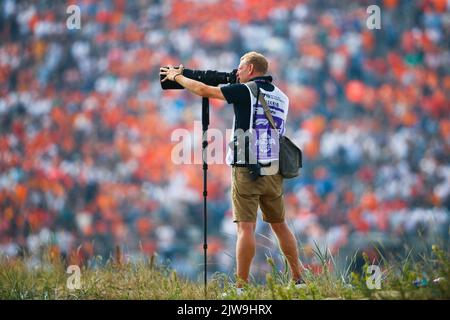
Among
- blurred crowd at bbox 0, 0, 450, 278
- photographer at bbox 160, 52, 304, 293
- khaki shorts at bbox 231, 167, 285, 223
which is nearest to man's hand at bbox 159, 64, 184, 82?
photographer at bbox 160, 52, 304, 293

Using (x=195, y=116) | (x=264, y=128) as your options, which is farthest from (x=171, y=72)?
(x=195, y=116)

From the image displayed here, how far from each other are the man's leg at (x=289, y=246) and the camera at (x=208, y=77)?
62 cm

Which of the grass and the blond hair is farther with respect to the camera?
the blond hair

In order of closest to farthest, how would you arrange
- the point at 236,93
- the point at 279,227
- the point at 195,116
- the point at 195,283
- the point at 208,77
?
the point at 236,93 < the point at 208,77 < the point at 279,227 < the point at 195,283 < the point at 195,116

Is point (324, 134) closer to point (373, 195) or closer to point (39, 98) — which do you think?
point (373, 195)

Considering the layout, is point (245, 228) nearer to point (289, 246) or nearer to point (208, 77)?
point (289, 246)

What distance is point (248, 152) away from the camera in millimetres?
3787

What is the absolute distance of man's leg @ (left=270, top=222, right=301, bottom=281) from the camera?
3.99m

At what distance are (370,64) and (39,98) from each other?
386cm

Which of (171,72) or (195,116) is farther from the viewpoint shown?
(195,116)

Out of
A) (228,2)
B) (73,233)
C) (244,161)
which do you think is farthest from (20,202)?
(244,161)

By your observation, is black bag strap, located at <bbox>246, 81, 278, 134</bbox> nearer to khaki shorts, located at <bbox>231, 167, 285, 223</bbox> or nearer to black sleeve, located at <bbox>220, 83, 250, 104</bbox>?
black sleeve, located at <bbox>220, 83, 250, 104</bbox>

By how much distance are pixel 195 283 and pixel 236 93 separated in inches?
37.6

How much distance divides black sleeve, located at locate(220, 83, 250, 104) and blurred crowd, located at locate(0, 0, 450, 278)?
546cm
